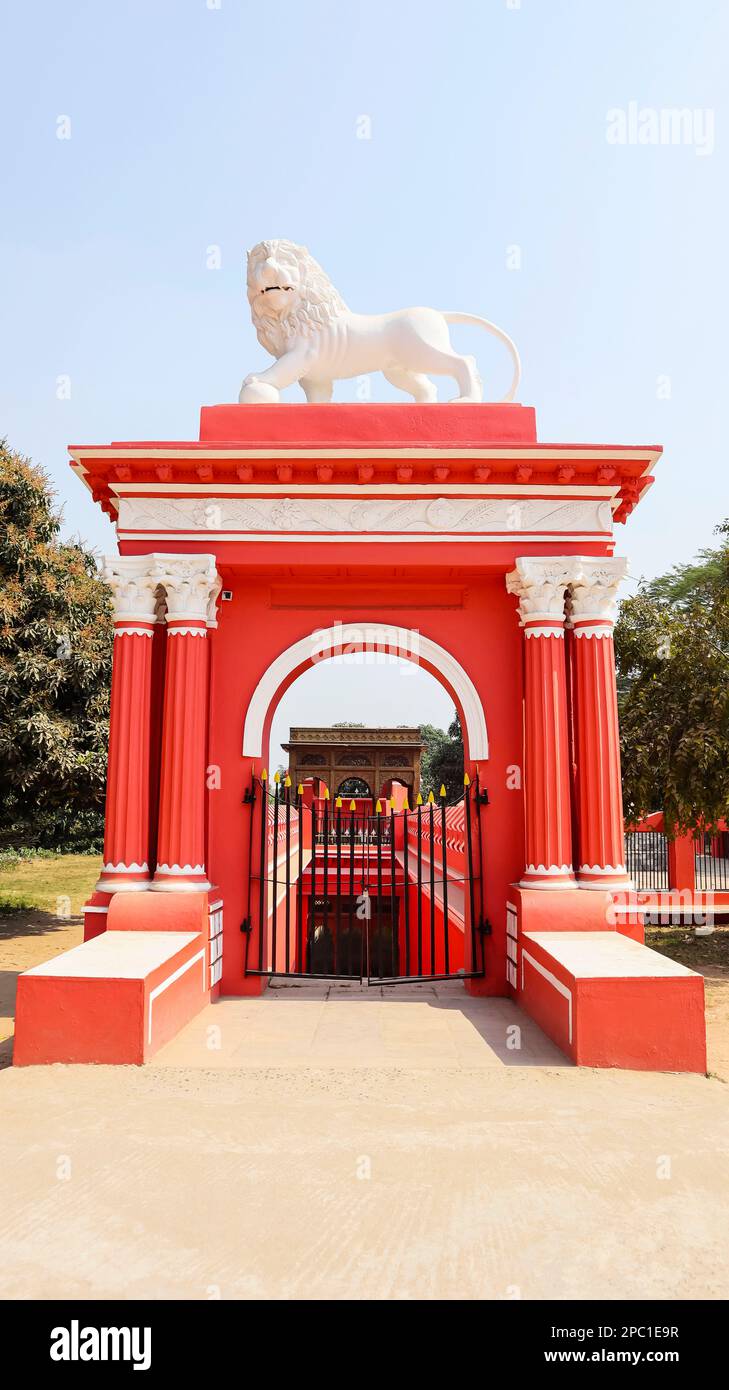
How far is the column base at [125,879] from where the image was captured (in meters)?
7.10

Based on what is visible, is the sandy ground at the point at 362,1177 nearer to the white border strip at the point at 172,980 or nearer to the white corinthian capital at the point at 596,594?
the white border strip at the point at 172,980

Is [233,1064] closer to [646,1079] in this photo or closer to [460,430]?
[646,1079]

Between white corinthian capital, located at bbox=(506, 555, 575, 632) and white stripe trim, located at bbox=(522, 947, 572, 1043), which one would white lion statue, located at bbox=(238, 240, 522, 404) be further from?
white stripe trim, located at bbox=(522, 947, 572, 1043)

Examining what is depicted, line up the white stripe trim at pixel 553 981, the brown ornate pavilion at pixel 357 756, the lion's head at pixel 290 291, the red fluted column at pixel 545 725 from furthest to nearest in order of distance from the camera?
1. the brown ornate pavilion at pixel 357 756
2. the lion's head at pixel 290 291
3. the red fluted column at pixel 545 725
4. the white stripe trim at pixel 553 981

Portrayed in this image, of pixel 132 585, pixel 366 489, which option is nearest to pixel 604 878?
pixel 366 489

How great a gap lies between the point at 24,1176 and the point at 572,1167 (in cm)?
235

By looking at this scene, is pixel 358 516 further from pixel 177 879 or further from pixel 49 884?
pixel 49 884

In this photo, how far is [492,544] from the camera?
7469mm

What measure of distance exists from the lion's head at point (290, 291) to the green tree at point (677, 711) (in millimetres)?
6339

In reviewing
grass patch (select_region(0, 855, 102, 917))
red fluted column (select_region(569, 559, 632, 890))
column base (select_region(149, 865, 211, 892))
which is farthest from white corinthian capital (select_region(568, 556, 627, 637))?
grass patch (select_region(0, 855, 102, 917))

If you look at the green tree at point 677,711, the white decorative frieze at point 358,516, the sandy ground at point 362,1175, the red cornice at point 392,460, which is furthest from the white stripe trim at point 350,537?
the green tree at point 677,711

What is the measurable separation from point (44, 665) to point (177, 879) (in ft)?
20.0

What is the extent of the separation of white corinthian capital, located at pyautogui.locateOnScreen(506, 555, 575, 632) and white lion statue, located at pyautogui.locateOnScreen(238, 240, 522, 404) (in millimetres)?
1847
